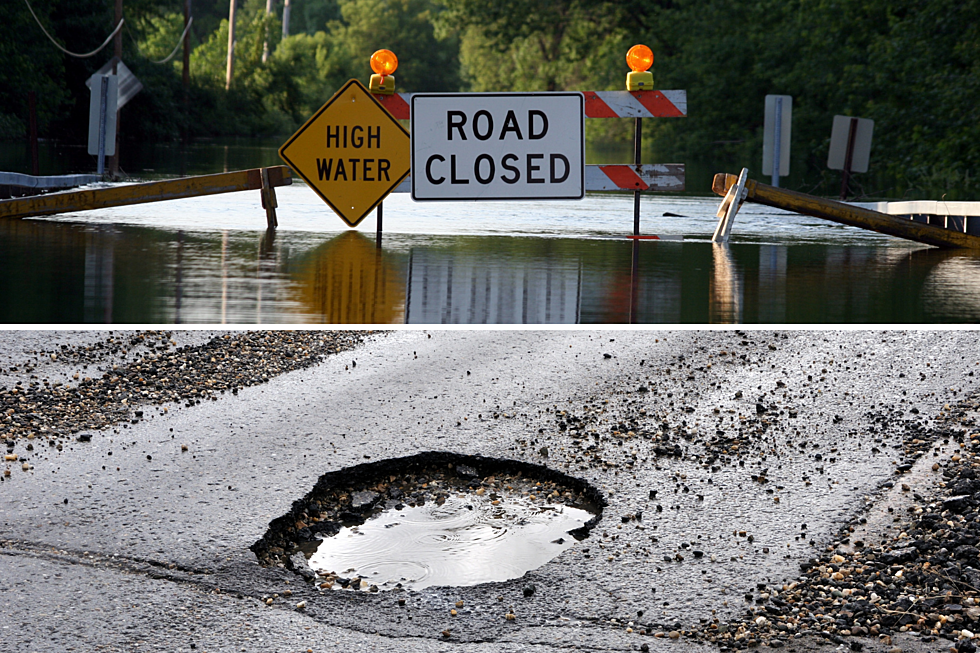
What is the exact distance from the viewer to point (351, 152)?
935 cm

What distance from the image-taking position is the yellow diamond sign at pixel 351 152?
9188 millimetres

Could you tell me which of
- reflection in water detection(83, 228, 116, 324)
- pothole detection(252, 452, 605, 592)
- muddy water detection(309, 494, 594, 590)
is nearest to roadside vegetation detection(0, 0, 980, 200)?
reflection in water detection(83, 228, 116, 324)

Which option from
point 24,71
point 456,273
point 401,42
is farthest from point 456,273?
point 401,42

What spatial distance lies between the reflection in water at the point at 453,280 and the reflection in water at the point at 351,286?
0.6 inches

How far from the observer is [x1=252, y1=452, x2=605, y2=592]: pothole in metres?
5.52

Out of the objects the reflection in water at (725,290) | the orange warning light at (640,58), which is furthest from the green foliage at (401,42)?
the reflection in water at (725,290)

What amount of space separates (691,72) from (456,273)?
93.2 feet

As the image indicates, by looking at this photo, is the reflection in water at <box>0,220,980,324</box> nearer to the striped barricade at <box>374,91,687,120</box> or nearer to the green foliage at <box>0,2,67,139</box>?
the striped barricade at <box>374,91,687,120</box>

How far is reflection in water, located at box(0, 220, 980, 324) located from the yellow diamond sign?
19.4 inches

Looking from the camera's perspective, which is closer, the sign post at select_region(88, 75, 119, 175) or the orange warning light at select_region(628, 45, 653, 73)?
the orange warning light at select_region(628, 45, 653, 73)

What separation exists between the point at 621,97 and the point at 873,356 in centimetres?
310

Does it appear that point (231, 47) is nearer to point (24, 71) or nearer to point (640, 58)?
point (24, 71)

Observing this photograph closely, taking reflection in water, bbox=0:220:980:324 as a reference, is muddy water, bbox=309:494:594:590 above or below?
below

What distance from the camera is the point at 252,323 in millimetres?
6582
